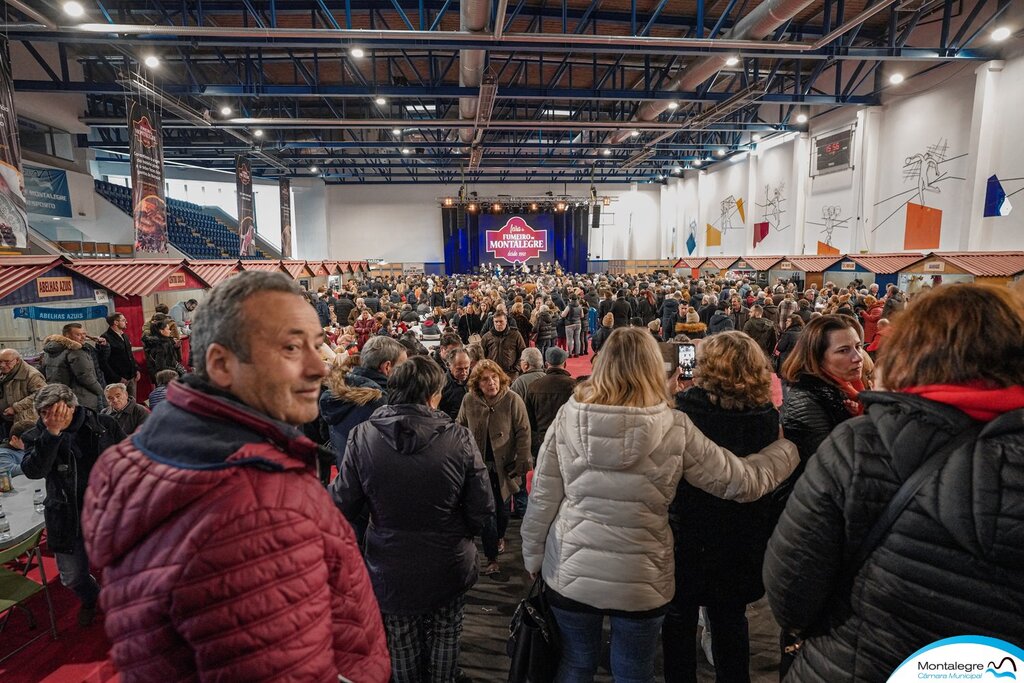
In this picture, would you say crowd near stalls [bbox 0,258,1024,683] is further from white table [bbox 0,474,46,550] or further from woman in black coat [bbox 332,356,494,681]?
white table [bbox 0,474,46,550]

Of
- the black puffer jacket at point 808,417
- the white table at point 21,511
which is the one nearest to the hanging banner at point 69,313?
the white table at point 21,511

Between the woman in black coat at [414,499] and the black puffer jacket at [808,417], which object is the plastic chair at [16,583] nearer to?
the woman in black coat at [414,499]

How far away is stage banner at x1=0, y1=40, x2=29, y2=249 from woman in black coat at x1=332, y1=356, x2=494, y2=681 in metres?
8.15

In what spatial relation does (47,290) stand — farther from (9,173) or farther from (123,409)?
(123,409)

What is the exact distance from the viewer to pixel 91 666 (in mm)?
2746

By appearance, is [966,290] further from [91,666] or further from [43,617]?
[43,617]

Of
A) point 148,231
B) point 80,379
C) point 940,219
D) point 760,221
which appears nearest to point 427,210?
point 760,221

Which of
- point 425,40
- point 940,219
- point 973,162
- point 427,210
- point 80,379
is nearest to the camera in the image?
point 80,379

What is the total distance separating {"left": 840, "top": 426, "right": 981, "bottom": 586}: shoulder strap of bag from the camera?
3.10 feet

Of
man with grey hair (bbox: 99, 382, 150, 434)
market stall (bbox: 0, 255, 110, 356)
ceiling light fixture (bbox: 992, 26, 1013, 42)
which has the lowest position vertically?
man with grey hair (bbox: 99, 382, 150, 434)

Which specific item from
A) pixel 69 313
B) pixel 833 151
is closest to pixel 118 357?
pixel 69 313

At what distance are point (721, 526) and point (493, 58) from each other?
1382cm

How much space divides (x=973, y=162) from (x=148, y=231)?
17191 mm

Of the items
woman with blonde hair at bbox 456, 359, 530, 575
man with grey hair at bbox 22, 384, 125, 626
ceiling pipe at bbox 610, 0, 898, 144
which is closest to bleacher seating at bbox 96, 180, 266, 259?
man with grey hair at bbox 22, 384, 125, 626
